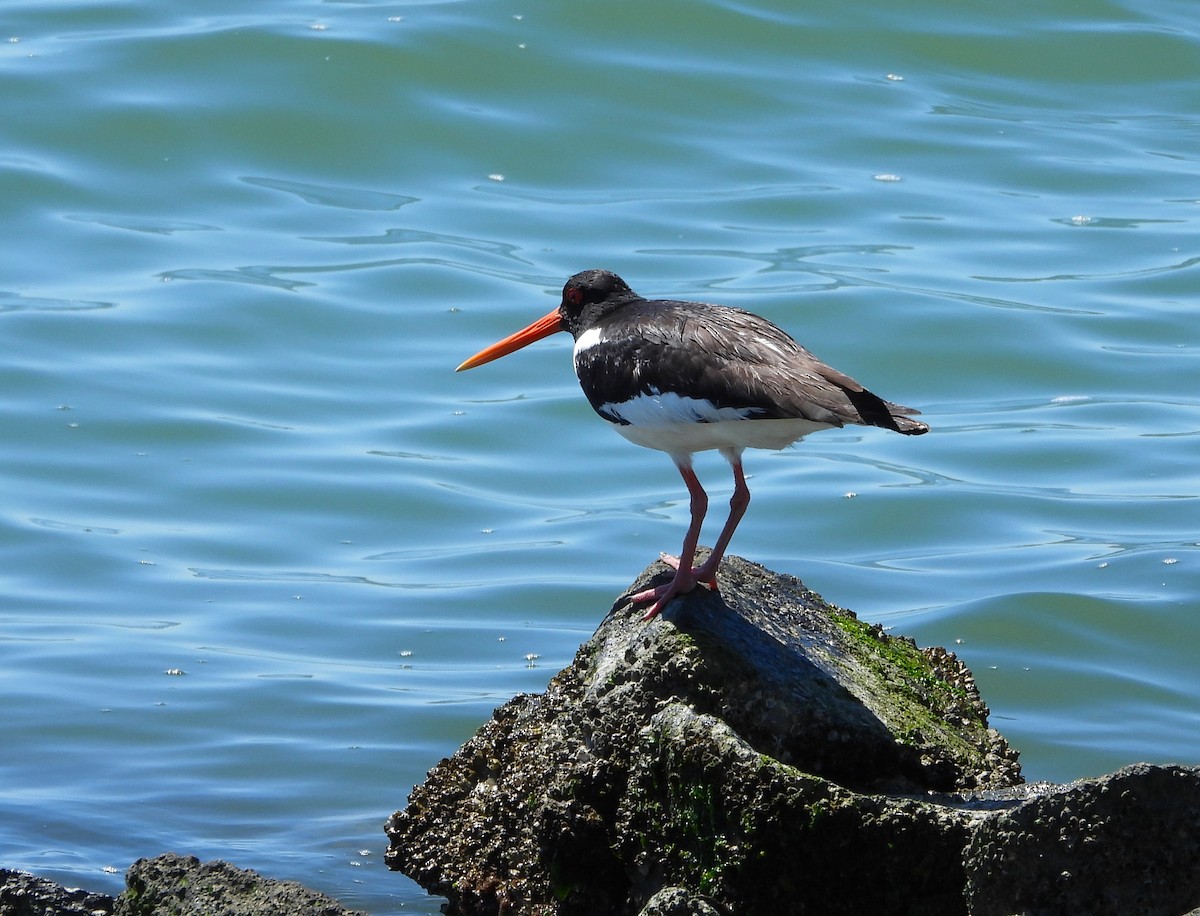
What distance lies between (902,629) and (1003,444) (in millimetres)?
3610

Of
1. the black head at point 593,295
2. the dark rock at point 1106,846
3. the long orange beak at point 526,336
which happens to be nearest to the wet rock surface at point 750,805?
the dark rock at point 1106,846

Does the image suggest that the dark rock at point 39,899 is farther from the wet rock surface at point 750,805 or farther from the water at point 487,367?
the water at point 487,367

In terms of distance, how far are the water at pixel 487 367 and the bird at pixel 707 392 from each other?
202 cm

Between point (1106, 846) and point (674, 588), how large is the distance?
190 centimetres

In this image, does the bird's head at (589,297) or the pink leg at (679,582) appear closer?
the pink leg at (679,582)

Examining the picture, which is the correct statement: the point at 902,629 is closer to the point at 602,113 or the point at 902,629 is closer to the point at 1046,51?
the point at 602,113

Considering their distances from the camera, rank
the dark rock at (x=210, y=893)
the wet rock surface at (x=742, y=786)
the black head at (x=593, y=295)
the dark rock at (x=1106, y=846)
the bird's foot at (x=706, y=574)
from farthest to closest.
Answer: the black head at (x=593, y=295), the bird's foot at (x=706, y=574), the dark rock at (x=210, y=893), the wet rock surface at (x=742, y=786), the dark rock at (x=1106, y=846)

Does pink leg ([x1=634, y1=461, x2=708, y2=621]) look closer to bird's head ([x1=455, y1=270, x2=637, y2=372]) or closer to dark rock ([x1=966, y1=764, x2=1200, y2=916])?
bird's head ([x1=455, y1=270, x2=637, y2=372])

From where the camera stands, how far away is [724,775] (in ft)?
16.6

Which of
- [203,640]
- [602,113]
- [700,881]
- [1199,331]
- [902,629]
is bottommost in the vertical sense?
[700,881]

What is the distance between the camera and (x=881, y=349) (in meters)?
14.5

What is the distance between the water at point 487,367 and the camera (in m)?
9.18

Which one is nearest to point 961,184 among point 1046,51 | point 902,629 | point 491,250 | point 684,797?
point 1046,51

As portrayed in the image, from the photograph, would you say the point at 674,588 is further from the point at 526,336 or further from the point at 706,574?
the point at 526,336
